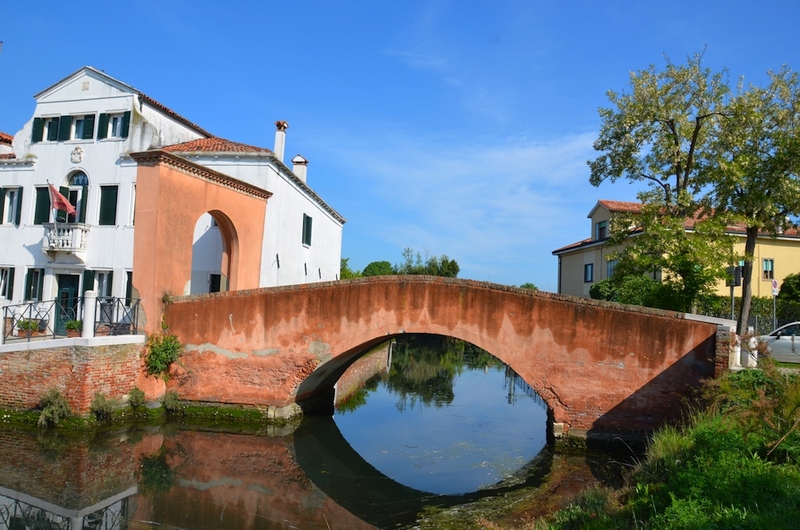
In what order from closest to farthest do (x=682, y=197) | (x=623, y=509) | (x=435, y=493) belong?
1. (x=623, y=509)
2. (x=435, y=493)
3. (x=682, y=197)

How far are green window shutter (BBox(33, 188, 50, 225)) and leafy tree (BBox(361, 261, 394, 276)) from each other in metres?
27.9

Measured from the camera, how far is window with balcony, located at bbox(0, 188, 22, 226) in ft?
62.0

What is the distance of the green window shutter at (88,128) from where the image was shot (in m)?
18.2

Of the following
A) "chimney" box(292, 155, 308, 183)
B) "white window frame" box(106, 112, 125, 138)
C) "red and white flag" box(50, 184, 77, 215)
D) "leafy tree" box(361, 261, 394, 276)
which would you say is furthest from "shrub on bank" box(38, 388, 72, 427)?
"leafy tree" box(361, 261, 394, 276)

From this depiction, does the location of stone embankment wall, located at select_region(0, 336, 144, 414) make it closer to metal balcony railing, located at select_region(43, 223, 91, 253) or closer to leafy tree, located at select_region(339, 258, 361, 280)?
metal balcony railing, located at select_region(43, 223, 91, 253)

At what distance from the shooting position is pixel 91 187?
58.7 feet

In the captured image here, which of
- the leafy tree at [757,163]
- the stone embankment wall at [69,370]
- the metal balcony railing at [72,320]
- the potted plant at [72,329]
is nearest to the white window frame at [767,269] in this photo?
the leafy tree at [757,163]

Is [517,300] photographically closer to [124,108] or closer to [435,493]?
[435,493]

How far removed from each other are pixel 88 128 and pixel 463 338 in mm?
13874

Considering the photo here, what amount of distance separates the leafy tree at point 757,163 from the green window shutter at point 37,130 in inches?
809

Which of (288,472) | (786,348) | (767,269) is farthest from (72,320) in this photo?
(767,269)

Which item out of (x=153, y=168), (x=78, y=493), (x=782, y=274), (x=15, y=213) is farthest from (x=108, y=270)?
(x=782, y=274)

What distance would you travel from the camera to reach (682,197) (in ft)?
51.5

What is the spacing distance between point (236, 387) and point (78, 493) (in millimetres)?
4815
